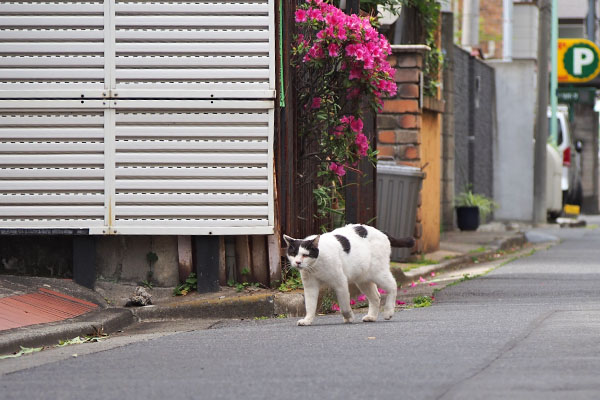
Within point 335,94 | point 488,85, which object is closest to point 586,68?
point 488,85

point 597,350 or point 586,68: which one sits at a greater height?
point 586,68

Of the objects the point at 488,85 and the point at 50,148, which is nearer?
the point at 50,148

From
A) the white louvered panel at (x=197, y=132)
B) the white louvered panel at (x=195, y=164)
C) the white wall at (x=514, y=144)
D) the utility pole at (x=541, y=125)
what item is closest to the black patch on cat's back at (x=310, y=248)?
the white louvered panel at (x=195, y=164)

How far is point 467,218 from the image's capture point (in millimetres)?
22547

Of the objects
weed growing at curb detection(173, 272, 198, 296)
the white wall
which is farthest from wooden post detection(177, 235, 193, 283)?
the white wall

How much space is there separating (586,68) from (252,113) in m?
32.7

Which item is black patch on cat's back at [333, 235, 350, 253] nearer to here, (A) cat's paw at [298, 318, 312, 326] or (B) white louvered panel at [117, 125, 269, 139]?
(A) cat's paw at [298, 318, 312, 326]

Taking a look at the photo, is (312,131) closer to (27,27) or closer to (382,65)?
(382,65)

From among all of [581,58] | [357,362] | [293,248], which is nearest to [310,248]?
[293,248]

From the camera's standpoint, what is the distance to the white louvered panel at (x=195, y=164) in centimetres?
1078

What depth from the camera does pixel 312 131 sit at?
11.7 m

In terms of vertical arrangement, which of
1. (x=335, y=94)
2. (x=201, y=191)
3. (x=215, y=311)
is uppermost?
(x=335, y=94)

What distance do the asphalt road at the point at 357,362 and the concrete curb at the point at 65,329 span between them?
675 mm

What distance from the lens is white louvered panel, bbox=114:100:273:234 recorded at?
35.4ft
